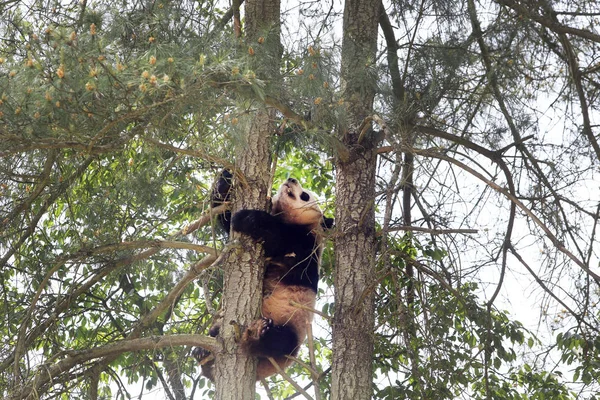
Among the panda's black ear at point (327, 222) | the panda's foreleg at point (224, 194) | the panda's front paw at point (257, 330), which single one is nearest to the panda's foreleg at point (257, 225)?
the panda's foreleg at point (224, 194)

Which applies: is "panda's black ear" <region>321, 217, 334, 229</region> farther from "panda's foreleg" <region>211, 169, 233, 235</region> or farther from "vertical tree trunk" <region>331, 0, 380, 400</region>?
"panda's foreleg" <region>211, 169, 233, 235</region>

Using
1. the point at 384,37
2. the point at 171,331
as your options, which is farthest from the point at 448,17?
the point at 171,331

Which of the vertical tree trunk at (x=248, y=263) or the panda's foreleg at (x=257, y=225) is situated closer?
the vertical tree trunk at (x=248, y=263)

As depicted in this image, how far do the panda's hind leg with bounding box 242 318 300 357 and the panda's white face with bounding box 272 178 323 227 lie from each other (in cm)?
69

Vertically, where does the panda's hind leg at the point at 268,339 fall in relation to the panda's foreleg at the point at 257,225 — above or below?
below

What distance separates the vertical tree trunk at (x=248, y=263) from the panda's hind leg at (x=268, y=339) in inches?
1.9

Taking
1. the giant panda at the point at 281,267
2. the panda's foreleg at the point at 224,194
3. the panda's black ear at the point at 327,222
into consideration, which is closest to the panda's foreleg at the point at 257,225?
the giant panda at the point at 281,267

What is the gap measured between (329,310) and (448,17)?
7.88 ft

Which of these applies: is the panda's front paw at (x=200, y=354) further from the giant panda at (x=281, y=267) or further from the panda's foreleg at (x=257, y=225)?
the panda's foreleg at (x=257, y=225)

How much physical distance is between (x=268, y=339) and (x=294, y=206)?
3.21 feet

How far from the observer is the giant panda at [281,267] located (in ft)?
14.2

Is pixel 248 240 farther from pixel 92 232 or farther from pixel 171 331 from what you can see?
pixel 171 331

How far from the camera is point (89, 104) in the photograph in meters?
3.16

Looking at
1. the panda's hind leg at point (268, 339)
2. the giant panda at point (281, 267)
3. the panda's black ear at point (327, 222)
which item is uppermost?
the panda's black ear at point (327, 222)
